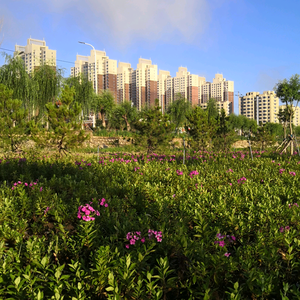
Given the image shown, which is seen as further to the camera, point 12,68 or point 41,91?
point 41,91

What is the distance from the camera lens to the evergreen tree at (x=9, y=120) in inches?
442

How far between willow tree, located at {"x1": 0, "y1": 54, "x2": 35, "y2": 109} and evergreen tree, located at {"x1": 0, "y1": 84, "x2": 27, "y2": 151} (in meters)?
7.41

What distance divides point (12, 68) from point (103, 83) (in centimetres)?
5160

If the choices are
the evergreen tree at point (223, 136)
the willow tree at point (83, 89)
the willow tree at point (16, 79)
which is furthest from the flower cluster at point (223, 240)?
the willow tree at point (83, 89)

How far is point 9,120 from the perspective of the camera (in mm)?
11578

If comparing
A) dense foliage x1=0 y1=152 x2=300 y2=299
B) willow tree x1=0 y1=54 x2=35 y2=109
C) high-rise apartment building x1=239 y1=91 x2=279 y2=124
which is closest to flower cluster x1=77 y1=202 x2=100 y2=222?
dense foliage x1=0 y1=152 x2=300 y2=299

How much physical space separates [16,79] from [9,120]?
8.47 metres

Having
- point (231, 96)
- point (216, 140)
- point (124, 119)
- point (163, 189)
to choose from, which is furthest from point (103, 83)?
point (163, 189)

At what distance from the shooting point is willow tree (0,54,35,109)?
18297 millimetres

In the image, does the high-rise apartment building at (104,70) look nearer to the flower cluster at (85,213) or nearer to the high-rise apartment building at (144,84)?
the high-rise apartment building at (144,84)

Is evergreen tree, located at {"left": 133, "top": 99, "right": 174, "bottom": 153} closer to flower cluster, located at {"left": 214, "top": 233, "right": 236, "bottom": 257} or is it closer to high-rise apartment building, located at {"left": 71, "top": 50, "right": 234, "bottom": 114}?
flower cluster, located at {"left": 214, "top": 233, "right": 236, "bottom": 257}

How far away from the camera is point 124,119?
38094 millimetres

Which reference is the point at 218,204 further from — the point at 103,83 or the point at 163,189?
the point at 103,83

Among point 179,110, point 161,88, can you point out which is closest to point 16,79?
point 179,110
